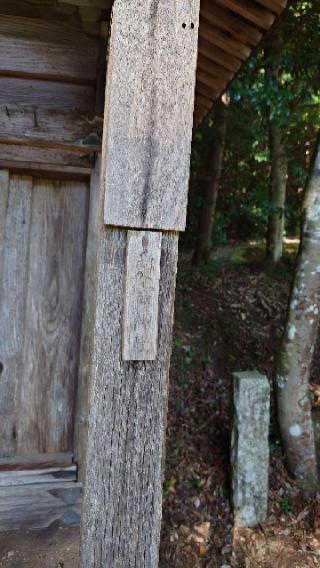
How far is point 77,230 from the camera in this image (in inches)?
103

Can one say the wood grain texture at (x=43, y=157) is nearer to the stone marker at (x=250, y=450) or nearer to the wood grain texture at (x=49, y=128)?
the wood grain texture at (x=49, y=128)

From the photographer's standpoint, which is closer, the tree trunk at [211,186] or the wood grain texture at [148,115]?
the wood grain texture at [148,115]

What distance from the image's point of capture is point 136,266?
1224 mm

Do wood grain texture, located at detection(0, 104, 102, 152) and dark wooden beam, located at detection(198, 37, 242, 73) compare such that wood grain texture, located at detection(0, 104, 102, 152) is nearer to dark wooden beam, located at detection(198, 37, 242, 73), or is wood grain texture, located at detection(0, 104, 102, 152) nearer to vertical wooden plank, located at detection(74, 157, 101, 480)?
vertical wooden plank, located at detection(74, 157, 101, 480)

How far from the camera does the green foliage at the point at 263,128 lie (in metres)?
5.20

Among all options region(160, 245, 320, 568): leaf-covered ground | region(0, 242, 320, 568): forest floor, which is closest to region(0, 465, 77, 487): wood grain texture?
region(0, 242, 320, 568): forest floor

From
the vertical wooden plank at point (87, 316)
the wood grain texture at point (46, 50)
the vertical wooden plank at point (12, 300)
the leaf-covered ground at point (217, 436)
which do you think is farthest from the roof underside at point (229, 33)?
the leaf-covered ground at point (217, 436)

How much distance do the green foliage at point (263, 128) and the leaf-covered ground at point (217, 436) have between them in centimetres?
168

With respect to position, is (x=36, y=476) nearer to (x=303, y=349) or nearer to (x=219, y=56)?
(x=303, y=349)

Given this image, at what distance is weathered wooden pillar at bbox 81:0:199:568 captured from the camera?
1.22 m

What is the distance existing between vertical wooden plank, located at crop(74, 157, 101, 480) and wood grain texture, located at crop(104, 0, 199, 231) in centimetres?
126

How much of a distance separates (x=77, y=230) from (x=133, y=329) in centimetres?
155

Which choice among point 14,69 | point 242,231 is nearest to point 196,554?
point 14,69

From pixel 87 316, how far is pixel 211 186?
5.25 meters
